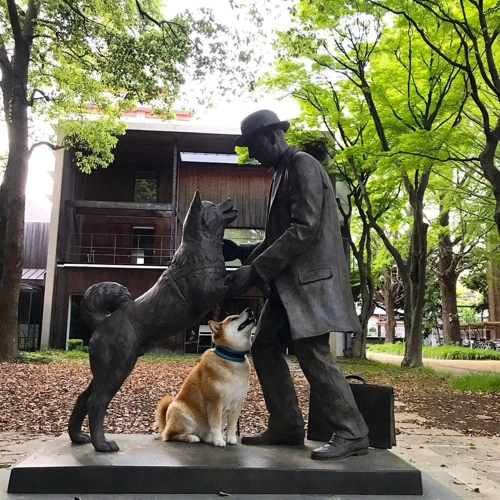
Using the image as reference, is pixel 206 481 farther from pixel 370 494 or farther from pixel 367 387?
pixel 367 387

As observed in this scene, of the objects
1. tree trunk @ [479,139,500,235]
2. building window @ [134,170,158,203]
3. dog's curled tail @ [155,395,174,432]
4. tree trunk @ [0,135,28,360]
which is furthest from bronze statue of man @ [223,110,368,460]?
building window @ [134,170,158,203]

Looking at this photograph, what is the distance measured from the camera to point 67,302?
2141 cm

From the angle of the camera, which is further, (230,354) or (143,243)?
(143,243)

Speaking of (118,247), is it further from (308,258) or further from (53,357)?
(308,258)

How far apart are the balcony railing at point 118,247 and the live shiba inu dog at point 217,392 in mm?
20075

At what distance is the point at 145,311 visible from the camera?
335 cm

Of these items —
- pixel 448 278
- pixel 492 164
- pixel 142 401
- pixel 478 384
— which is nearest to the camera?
pixel 142 401

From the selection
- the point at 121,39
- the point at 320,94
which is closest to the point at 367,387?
the point at 121,39

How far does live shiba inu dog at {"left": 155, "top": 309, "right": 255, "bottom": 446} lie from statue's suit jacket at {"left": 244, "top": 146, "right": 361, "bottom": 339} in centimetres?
36

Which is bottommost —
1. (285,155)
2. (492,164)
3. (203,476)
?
(203,476)

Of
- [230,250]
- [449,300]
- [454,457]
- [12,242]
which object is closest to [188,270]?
[230,250]

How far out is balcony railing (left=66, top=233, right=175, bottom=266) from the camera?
77.3ft

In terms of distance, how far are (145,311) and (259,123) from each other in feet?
4.89

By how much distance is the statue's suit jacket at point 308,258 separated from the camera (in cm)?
328
